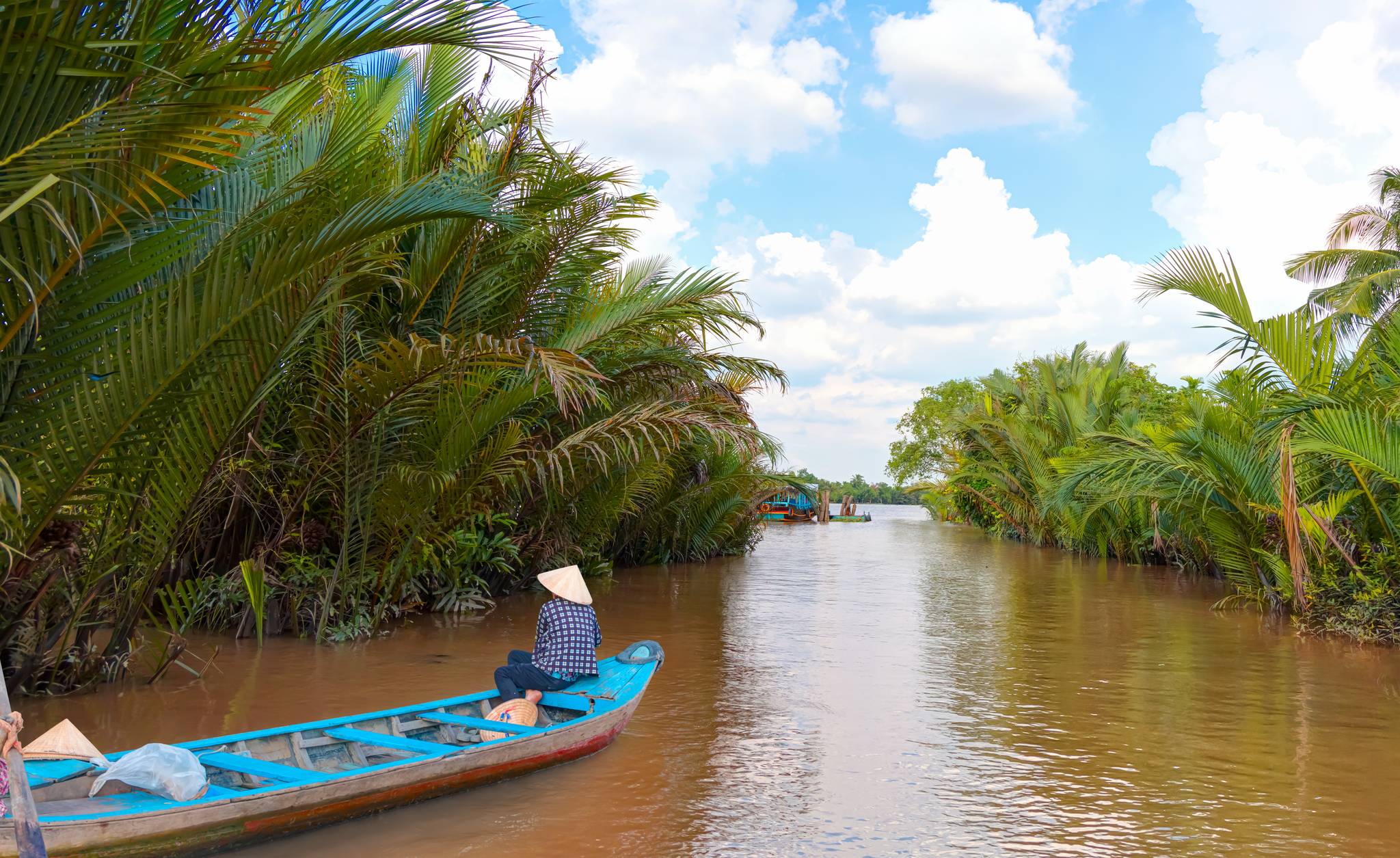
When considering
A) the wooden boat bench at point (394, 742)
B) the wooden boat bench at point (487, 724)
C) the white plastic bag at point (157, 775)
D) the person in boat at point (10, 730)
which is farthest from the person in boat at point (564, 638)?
the person in boat at point (10, 730)

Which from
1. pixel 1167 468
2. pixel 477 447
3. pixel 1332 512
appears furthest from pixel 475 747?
pixel 1167 468

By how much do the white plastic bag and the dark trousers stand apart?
2.17 metres

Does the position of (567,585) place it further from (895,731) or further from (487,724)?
(895,731)

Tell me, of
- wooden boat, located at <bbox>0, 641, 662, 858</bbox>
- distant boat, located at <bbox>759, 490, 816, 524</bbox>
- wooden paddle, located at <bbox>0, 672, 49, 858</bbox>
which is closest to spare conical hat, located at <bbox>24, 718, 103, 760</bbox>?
wooden boat, located at <bbox>0, 641, 662, 858</bbox>

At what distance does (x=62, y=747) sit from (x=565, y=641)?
9.37ft

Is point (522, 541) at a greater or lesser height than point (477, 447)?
lesser

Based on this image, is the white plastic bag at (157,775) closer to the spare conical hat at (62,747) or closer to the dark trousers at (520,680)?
the spare conical hat at (62,747)

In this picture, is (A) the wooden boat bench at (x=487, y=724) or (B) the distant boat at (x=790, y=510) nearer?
(A) the wooden boat bench at (x=487, y=724)

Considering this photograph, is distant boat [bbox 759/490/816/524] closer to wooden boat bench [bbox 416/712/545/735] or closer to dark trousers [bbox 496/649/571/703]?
dark trousers [bbox 496/649/571/703]

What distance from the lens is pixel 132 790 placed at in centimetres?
412

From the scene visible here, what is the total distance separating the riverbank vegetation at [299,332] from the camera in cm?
385

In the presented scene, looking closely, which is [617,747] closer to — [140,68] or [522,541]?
[140,68]

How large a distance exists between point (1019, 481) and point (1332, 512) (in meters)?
17.8

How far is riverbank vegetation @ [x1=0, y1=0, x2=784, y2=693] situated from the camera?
3852 mm
